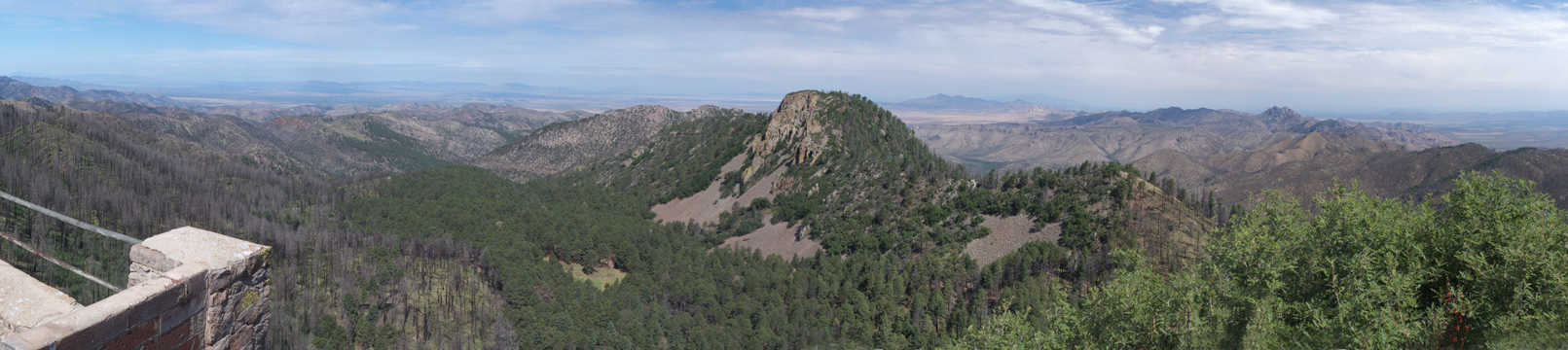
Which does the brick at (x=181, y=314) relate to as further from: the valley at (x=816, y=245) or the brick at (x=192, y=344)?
the valley at (x=816, y=245)

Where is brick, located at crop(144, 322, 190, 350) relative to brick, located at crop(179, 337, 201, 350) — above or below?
above

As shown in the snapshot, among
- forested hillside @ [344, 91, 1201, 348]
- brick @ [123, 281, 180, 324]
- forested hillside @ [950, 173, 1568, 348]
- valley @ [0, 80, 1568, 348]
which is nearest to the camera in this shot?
brick @ [123, 281, 180, 324]

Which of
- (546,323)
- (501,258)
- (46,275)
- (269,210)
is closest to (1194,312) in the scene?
(546,323)

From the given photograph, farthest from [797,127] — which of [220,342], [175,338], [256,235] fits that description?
[175,338]

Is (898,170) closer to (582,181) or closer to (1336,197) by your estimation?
(1336,197)

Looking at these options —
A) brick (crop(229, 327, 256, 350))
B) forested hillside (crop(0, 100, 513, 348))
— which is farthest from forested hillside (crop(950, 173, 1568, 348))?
forested hillside (crop(0, 100, 513, 348))

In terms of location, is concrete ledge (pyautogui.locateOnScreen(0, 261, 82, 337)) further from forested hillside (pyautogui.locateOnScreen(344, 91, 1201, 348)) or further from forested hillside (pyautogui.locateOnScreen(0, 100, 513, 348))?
forested hillside (pyautogui.locateOnScreen(0, 100, 513, 348))

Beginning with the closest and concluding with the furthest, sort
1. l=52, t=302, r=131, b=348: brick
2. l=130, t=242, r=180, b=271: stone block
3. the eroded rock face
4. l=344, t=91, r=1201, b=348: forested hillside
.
Answer: 1. l=52, t=302, r=131, b=348: brick
2. l=130, t=242, r=180, b=271: stone block
3. l=344, t=91, r=1201, b=348: forested hillside
4. the eroded rock face
